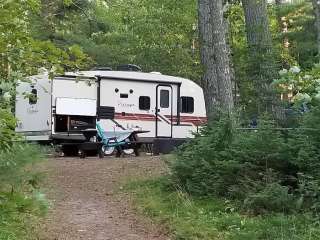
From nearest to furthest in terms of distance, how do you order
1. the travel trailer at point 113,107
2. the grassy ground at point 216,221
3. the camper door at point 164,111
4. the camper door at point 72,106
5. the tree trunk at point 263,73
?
the grassy ground at point 216,221, the tree trunk at point 263,73, the camper door at point 72,106, the travel trailer at point 113,107, the camper door at point 164,111

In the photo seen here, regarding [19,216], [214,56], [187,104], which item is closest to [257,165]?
[19,216]

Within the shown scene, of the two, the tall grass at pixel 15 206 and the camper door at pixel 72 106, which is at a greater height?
the camper door at pixel 72 106

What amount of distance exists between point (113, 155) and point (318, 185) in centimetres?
1128

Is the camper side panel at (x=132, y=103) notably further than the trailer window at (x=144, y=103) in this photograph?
No

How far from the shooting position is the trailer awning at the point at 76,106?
18.0 metres

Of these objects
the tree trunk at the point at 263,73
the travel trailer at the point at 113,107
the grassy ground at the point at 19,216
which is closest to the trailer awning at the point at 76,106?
the travel trailer at the point at 113,107

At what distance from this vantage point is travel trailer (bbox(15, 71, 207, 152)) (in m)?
18.2

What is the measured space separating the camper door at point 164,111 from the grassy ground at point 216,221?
1049 cm

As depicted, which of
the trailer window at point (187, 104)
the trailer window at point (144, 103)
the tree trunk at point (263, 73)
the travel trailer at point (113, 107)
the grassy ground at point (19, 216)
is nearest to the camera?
the grassy ground at point (19, 216)

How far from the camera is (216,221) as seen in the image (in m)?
7.44

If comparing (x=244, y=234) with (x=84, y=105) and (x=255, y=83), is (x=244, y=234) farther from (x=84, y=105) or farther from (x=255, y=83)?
(x=84, y=105)

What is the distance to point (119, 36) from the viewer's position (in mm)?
27781

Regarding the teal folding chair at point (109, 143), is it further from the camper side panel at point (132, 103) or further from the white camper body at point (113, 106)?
the camper side panel at point (132, 103)

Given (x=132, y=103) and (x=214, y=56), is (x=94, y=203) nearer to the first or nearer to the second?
(x=214, y=56)
